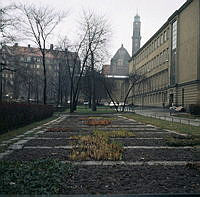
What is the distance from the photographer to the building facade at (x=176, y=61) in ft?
130

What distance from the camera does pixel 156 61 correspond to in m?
65.9

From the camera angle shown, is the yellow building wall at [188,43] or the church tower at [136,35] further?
the church tower at [136,35]

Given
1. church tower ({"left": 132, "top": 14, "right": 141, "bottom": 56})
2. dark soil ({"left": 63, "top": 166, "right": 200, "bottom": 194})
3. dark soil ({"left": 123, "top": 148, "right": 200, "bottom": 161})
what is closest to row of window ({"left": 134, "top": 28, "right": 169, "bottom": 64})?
church tower ({"left": 132, "top": 14, "right": 141, "bottom": 56})

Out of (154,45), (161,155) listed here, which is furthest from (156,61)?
(161,155)

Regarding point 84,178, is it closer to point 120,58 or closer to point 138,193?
point 138,193

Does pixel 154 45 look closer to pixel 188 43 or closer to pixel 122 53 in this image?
pixel 188 43

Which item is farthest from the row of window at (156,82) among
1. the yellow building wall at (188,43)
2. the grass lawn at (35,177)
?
the grass lawn at (35,177)

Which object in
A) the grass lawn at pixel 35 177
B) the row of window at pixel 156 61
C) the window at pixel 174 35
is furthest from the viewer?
the row of window at pixel 156 61

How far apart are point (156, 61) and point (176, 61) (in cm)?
1790

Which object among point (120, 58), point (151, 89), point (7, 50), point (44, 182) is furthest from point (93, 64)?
point (120, 58)

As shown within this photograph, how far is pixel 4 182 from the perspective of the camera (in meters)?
4.17

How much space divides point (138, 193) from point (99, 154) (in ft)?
9.09

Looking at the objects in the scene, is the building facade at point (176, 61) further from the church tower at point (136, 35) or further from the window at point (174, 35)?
the church tower at point (136, 35)

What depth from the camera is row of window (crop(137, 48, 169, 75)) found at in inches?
2271
